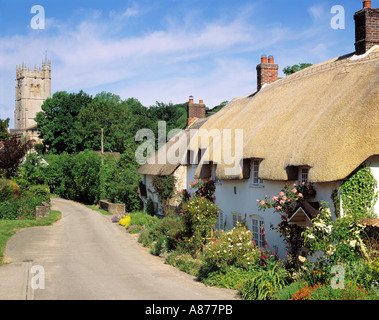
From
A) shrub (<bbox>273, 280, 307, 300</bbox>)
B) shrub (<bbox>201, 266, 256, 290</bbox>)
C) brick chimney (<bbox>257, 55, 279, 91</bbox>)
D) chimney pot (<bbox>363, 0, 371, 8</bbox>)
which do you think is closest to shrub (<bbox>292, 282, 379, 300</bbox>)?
shrub (<bbox>273, 280, 307, 300</bbox>)

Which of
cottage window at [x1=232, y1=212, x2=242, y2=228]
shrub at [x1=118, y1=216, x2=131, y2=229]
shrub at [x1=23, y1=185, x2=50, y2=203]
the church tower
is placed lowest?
shrub at [x1=118, y1=216, x2=131, y2=229]

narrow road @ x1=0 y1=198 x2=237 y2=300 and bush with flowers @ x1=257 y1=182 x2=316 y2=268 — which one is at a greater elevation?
bush with flowers @ x1=257 y1=182 x2=316 y2=268

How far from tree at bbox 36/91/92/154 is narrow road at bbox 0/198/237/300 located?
39.7m

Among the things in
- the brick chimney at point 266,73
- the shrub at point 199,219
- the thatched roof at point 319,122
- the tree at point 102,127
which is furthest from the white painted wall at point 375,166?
the tree at point 102,127

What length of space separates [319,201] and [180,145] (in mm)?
16934

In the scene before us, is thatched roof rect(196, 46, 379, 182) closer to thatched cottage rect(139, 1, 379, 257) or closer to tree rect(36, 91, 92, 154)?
thatched cottage rect(139, 1, 379, 257)

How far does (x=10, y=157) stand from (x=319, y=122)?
29.7 metres

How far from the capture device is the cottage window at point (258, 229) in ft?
52.8

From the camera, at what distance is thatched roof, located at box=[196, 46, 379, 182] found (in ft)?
37.1

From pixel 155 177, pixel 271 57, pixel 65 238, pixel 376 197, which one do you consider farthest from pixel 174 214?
pixel 376 197

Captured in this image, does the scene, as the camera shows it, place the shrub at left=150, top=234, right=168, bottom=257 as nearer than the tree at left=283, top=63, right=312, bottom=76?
Yes

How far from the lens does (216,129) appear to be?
22328mm

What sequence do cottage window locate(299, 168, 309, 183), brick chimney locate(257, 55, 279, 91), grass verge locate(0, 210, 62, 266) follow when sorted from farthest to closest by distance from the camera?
grass verge locate(0, 210, 62, 266), brick chimney locate(257, 55, 279, 91), cottage window locate(299, 168, 309, 183)
